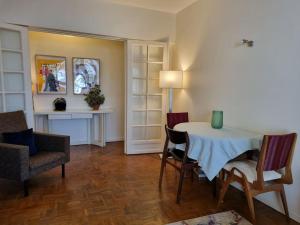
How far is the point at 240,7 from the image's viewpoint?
108 inches

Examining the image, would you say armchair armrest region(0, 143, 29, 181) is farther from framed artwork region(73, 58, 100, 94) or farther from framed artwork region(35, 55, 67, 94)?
framed artwork region(73, 58, 100, 94)

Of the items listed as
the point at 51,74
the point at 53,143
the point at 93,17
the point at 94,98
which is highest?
the point at 93,17

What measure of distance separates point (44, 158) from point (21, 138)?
0.38 m

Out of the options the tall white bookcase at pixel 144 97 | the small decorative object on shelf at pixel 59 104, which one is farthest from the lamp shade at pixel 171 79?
the small decorative object on shelf at pixel 59 104

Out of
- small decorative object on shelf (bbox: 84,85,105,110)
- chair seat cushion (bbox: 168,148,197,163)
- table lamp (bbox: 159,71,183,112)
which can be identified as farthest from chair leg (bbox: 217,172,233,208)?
small decorative object on shelf (bbox: 84,85,105,110)

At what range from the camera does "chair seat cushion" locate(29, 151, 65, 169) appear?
2635mm

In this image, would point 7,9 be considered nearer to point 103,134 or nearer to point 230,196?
point 103,134

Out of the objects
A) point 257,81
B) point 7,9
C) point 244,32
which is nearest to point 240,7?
point 244,32

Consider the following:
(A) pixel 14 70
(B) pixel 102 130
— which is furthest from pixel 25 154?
(B) pixel 102 130

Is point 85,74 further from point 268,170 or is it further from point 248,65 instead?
point 268,170

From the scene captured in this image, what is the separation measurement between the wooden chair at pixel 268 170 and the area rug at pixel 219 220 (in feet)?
0.47

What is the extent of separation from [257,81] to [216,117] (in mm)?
613

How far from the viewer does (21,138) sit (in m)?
2.77

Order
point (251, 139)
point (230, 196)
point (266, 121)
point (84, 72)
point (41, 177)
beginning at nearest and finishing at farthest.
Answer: point (251, 139), point (266, 121), point (230, 196), point (41, 177), point (84, 72)
